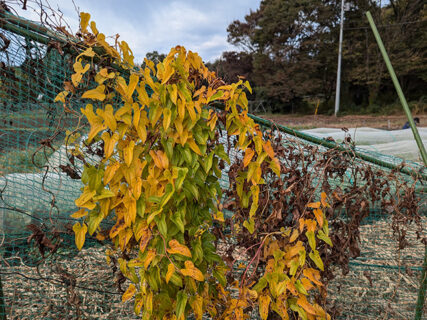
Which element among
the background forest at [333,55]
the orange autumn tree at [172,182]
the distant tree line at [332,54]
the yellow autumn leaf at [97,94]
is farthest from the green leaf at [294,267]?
the background forest at [333,55]

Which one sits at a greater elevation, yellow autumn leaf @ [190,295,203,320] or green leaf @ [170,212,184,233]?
Result: green leaf @ [170,212,184,233]

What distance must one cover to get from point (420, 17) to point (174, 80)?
860 inches

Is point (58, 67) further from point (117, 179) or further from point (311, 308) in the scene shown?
point (311, 308)

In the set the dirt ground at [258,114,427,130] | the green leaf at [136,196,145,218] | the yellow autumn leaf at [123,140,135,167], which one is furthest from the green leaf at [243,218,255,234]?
the dirt ground at [258,114,427,130]

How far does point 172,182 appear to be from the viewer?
3.14 ft

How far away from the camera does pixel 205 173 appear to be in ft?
3.51

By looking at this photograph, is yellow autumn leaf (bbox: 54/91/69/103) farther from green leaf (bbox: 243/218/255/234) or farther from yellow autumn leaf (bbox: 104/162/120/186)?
green leaf (bbox: 243/218/255/234)

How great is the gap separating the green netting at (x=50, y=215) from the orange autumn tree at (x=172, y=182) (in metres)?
0.21

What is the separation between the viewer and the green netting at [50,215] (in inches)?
47.4

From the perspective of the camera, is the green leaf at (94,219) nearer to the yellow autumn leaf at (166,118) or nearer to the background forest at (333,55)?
the yellow autumn leaf at (166,118)

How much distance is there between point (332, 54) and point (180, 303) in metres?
21.7

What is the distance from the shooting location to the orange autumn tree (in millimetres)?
967

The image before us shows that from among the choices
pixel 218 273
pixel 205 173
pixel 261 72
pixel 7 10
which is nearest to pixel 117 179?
pixel 205 173

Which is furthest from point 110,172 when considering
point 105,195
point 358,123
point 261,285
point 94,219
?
point 358,123
